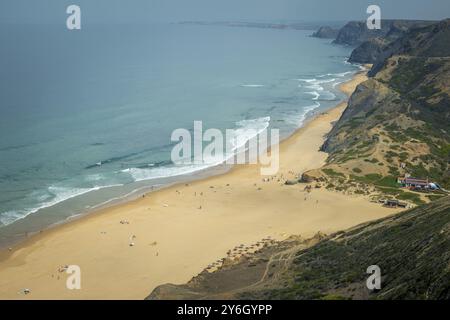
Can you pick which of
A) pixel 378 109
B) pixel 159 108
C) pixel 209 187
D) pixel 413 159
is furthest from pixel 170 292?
pixel 159 108

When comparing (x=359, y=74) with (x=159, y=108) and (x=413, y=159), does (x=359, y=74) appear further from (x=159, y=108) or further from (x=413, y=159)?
(x=413, y=159)

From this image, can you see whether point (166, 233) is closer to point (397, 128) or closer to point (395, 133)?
point (395, 133)

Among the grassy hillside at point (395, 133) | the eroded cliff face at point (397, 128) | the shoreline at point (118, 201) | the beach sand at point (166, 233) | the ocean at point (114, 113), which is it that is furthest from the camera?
the eroded cliff face at point (397, 128)

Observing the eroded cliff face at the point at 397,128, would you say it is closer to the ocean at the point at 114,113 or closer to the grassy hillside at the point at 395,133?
the grassy hillside at the point at 395,133

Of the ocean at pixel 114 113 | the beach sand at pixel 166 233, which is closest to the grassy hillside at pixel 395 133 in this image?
the beach sand at pixel 166 233

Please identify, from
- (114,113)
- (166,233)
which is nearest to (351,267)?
(166,233)
